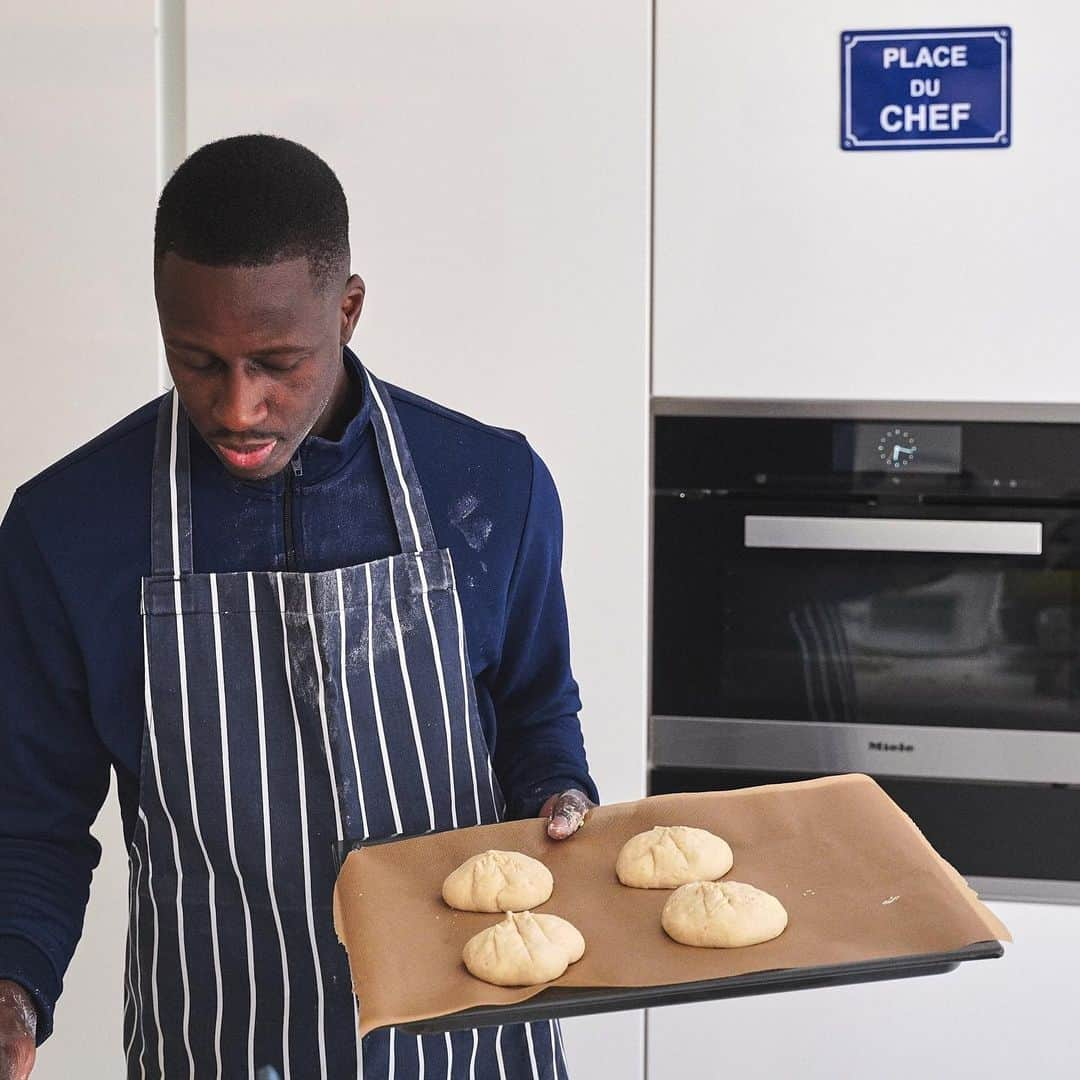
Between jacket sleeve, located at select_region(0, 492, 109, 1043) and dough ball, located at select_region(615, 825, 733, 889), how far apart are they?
16.9 inches

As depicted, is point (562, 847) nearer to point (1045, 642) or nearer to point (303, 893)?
point (303, 893)

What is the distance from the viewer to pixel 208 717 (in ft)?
3.52

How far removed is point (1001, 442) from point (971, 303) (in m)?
0.17

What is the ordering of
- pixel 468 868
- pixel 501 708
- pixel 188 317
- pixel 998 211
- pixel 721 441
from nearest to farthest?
1. pixel 188 317
2. pixel 468 868
3. pixel 501 708
4. pixel 998 211
5. pixel 721 441

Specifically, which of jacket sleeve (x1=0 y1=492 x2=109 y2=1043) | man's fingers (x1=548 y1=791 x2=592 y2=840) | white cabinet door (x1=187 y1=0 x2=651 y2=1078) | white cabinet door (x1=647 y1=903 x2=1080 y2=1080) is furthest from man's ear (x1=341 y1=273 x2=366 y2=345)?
white cabinet door (x1=647 y1=903 x2=1080 y2=1080)

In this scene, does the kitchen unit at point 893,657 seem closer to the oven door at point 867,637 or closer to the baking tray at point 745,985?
the oven door at point 867,637

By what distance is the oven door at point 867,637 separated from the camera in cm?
172

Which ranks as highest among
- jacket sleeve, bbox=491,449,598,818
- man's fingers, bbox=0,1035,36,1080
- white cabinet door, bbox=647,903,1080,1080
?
jacket sleeve, bbox=491,449,598,818

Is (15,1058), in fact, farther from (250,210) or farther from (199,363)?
(250,210)

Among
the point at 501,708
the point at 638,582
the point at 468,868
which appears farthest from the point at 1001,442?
the point at 468,868

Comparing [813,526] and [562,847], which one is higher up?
[813,526]

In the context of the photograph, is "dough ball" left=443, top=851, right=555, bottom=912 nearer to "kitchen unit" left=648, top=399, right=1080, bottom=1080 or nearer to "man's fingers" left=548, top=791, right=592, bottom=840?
"man's fingers" left=548, top=791, right=592, bottom=840

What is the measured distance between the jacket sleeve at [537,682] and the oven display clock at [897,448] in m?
0.64

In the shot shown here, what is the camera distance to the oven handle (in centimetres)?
169
